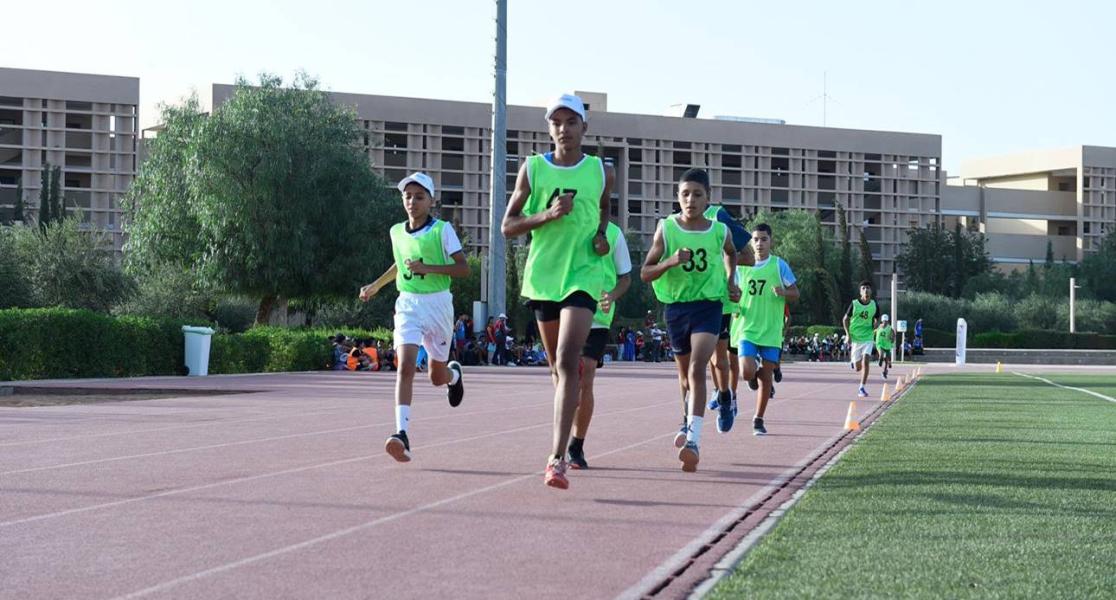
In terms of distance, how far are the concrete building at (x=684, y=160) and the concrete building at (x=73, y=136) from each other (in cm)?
679

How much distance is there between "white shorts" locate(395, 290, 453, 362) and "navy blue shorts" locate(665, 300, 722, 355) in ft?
5.49

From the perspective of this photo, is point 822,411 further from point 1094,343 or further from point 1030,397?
point 1094,343

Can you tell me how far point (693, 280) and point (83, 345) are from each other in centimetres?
2153

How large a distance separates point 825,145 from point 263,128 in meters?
73.0

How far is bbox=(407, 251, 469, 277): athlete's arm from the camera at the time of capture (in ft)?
35.5

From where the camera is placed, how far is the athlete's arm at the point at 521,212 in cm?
897

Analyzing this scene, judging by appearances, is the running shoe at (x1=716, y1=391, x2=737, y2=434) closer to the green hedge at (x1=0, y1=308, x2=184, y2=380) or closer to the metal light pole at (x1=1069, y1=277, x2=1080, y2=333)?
the green hedge at (x1=0, y1=308, x2=184, y2=380)

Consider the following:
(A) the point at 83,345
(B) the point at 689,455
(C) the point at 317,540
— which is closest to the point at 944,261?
(A) the point at 83,345

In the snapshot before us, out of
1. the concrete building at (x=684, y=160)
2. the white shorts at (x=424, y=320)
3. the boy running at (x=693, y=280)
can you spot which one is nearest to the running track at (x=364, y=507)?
the boy running at (x=693, y=280)

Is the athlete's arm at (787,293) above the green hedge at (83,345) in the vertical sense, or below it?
above

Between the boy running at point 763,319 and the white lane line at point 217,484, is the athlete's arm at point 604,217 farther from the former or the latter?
the boy running at point 763,319

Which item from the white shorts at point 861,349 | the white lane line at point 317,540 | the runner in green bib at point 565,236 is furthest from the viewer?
the white shorts at point 861,349

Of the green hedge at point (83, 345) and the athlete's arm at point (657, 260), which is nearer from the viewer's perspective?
the athlete's arm at point (657, 260)

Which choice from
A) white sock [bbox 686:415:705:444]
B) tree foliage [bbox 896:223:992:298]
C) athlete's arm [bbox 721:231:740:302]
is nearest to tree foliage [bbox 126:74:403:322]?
athlete's arm [bbox 721:231:740:302]
